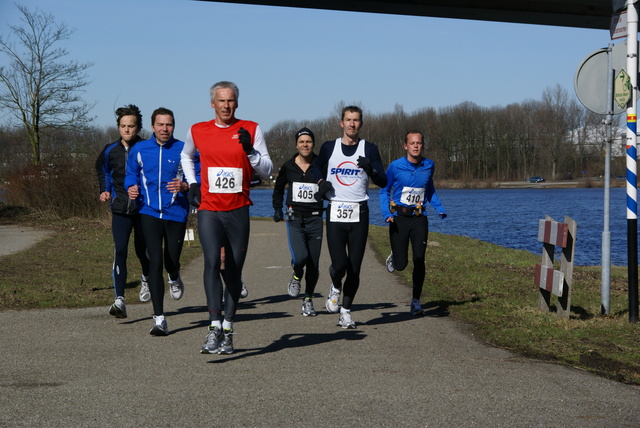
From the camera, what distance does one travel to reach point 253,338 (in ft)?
25.4

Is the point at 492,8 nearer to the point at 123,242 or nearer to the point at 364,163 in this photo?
the point at 364,163

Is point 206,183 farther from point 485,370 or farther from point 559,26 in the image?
point 559,26

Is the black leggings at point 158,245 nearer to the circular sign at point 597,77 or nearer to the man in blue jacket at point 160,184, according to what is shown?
the man in blue jacket at point 160,184

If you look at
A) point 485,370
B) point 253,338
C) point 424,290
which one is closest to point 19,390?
point 253,338

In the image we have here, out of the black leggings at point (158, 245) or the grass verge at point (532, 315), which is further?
the black leggings at point (158, 245)

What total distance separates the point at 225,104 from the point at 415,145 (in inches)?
128

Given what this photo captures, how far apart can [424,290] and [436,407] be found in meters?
7.10

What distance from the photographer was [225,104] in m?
6.68

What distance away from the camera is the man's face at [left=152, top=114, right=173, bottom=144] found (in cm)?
830

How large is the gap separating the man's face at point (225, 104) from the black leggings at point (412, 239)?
3.36m

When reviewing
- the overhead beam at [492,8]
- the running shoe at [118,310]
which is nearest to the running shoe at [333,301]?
the running shoe at [118,310]

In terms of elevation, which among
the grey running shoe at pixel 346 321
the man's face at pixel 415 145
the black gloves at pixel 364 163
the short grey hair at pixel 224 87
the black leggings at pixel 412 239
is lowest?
the grey running shoe at pixel 346 321

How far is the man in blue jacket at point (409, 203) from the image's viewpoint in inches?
372

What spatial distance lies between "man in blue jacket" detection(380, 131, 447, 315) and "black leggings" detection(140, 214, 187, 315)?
2445 millimetres
